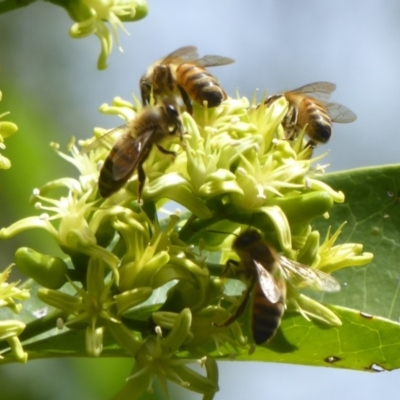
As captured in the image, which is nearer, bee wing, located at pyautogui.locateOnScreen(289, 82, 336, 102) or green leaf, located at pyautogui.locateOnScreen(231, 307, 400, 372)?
green leaf, located at pyautogui.locateOnScreen(231, 307, 400, 372)

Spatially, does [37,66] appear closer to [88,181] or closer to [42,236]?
[42,236]

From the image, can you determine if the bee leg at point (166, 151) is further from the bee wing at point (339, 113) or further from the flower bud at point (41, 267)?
the bee wing at point (339, 113)

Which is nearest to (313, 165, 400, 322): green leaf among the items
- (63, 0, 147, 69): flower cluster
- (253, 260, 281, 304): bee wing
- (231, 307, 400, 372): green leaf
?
(231, 307, 400, 372): green leaf

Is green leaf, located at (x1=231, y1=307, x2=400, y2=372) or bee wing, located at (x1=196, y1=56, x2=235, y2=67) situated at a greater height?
bee wing, located at (x1=196, y1=56, x2=235, y2=67)

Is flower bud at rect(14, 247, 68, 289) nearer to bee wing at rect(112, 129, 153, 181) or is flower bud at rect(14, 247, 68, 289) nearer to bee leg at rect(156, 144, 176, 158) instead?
bee wing at rect(112, 129, 153, 181)

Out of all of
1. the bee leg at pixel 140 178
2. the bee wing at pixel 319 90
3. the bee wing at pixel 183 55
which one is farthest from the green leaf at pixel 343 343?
the bee wing at pixel 319 90
